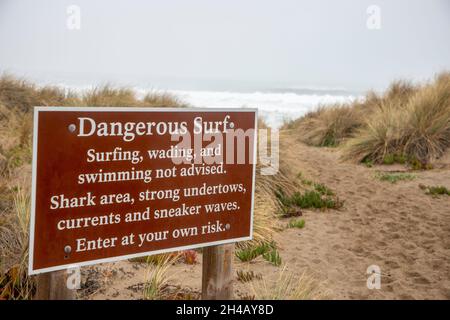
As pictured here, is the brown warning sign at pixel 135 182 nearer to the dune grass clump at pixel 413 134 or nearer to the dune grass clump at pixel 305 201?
the dune grass clump at pixel 305 201

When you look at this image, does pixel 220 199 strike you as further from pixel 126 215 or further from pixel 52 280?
pixel 52 280

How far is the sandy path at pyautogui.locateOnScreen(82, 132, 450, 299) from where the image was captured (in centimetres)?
474

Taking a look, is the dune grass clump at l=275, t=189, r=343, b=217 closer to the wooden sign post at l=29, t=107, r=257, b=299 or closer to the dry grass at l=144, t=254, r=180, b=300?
the dry grass at l=144, t=254, r=180, b=300

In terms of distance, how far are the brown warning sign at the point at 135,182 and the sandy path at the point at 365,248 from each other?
1.29 meters

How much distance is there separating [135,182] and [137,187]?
0.04 meters

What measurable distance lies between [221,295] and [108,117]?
157 centimetres

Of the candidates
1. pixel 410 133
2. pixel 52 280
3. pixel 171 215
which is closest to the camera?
pixel 52 280

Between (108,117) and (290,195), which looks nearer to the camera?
(108,117)

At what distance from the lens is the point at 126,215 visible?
3.12m

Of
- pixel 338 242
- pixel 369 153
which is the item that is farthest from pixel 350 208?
pixel 369 153

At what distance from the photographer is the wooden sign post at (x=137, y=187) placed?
2852 millimetres

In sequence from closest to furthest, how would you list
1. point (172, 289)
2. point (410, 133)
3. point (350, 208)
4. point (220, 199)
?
point (220, 199) < point (172, 289) < point (350, 208) < point (410, 133)

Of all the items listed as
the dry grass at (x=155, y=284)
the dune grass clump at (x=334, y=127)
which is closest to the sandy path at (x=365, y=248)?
the dry grass at (x=155, y=284)

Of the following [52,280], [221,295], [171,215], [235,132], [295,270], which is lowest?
[295,270]
